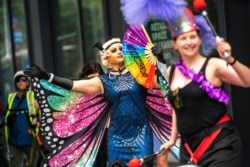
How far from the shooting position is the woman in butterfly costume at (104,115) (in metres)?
6.94

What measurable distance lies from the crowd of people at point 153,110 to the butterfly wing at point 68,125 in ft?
0.07

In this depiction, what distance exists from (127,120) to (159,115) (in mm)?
484

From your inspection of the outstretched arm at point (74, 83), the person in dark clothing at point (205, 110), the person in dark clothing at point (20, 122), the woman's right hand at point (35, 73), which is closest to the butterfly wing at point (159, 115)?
the outstretched arm at point (74, 83)

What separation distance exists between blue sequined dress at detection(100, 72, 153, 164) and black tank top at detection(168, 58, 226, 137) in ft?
5.31

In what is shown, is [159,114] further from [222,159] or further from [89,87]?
[222,159]

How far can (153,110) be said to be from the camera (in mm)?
7281

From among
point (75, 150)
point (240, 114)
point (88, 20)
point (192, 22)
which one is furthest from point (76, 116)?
point (88, 20)

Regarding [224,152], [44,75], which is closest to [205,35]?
[224,152]

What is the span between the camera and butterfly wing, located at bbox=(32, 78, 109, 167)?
7625 mm

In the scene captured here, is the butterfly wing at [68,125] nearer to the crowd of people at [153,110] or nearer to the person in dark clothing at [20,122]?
the crowd of people at [153,110]

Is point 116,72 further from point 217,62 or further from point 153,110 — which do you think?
point 217,62

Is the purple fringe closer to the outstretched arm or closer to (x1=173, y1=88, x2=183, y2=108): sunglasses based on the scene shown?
(x1=173, y1=88, x2=183, y2=108): sunglasses

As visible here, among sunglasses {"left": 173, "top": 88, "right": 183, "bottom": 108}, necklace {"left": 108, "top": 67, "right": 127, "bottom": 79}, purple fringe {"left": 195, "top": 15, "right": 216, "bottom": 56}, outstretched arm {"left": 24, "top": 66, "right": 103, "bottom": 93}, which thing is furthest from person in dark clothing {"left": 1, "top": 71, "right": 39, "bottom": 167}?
sunglasses {"left": 173, "top": 88, "right": 183, "bottom": 108}

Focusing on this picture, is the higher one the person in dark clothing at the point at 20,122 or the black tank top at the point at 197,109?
the black tank top at the point at 197,109
